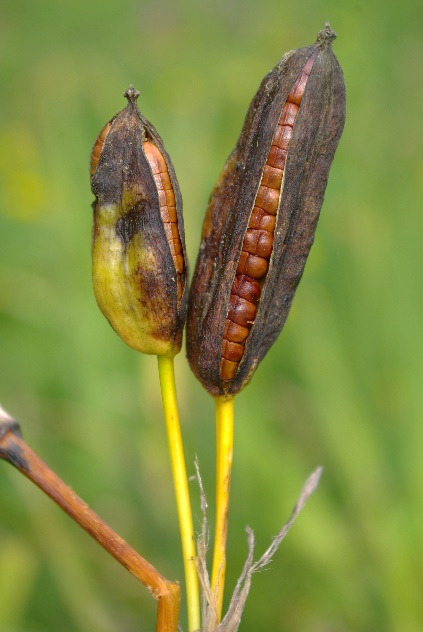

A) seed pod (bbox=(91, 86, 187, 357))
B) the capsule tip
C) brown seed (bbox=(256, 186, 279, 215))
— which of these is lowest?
seed pod (bbox=(91, 86, 187, 357))

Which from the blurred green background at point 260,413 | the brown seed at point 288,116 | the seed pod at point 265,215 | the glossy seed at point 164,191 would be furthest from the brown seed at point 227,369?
the blurred green background at point 260,413

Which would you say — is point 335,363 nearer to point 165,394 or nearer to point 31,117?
point 165,394

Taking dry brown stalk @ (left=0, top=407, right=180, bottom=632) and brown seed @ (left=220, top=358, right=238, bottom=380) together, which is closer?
dry brown stalk @ (left=0, top=407, right=180, bottom=632)

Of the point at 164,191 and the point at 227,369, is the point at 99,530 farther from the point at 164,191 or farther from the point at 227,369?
the point at 164,191

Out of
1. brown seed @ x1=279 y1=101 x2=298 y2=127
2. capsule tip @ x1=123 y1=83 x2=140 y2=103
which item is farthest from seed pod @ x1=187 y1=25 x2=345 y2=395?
capsule tip @ x1=123 y1=83 x2=140 y2=103

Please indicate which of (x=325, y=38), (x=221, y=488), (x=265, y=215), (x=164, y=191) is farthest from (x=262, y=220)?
(x=221, y=488)

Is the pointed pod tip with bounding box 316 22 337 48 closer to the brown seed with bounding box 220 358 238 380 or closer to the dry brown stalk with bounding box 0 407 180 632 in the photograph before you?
the brown seed with bounding box 220 358 238 380
